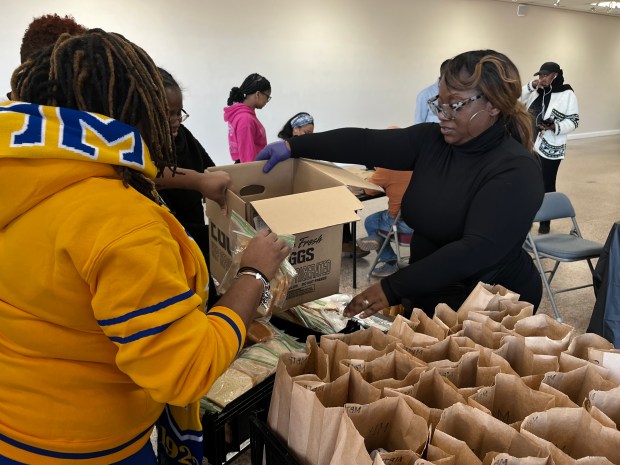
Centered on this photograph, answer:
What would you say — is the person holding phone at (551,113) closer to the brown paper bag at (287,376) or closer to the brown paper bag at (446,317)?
the brown paper bag at (446,317)

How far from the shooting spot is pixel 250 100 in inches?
170

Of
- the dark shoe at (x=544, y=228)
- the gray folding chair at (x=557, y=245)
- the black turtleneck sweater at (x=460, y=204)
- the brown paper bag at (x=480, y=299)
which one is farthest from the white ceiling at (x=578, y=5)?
the brown paper bag at (x=480, y=299)

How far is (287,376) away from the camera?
0.87m

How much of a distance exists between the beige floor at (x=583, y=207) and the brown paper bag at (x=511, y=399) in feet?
4.13

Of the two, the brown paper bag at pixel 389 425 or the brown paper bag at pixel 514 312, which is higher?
the brown paper bag at pixel 514 312

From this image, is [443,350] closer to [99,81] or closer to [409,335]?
[409,335]

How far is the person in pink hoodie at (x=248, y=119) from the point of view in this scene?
4168 mm

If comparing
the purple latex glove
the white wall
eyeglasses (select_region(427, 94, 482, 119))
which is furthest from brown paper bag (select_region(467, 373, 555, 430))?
the white wall

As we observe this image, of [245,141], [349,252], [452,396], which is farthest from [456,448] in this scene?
[245,141]

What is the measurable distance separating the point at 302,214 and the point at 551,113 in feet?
14.7

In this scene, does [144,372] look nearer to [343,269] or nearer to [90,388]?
[90,388]

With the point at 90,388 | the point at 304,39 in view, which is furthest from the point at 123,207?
the point at 304,39

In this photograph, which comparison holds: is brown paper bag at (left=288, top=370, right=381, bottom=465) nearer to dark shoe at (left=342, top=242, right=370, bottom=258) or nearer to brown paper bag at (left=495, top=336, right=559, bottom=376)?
brown paper bag at (left=495, top=336, right=559, bottom=376)

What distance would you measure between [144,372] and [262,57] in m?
6.44
